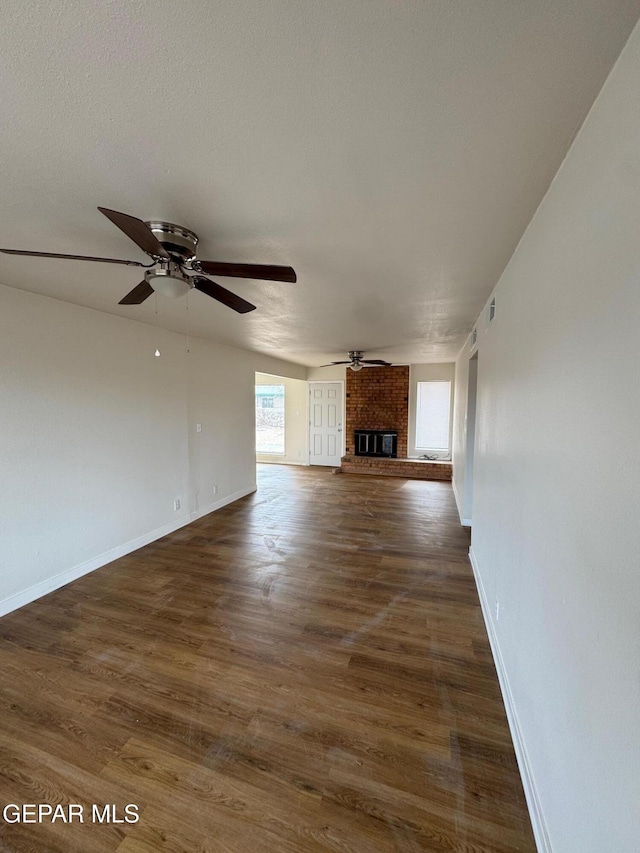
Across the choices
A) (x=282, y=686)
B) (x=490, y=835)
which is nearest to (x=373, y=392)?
(x=282, y=686)

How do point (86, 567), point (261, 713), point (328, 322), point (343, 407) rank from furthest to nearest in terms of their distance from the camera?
point (343, 407), point (328, 322), point (86, 567), point (261, 713)

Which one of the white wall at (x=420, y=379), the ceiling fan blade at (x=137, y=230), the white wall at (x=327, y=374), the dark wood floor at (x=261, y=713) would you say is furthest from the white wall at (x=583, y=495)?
the white wall at (x=327, y=374)

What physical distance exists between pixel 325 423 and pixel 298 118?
7.42m

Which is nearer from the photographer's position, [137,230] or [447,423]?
[137,230]

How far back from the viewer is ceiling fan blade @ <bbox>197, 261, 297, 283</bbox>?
1558 mm

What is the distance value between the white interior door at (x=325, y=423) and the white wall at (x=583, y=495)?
6.59 metres

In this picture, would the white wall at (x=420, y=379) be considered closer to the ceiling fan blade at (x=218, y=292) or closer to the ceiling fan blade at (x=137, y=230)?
the ceiling fan blade at (x=218, y=292)

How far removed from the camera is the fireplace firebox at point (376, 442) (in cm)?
771

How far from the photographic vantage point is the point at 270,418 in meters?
9.00

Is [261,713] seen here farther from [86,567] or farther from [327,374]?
[327,374]

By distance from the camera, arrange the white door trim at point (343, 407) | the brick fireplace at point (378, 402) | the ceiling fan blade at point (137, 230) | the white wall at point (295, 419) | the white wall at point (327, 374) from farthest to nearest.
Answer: the white wall at point (295, 419), the white door trim at point (343, 407), the white wall at point (327, 374), the brick fireplace at point (378, 402), the ceiling fan blade at point (137, 230)

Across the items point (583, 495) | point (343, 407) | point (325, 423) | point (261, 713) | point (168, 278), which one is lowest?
point (261, 713)

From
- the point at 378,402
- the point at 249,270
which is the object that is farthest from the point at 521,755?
the point at 378,402

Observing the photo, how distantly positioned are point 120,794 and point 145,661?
754 millimetres
